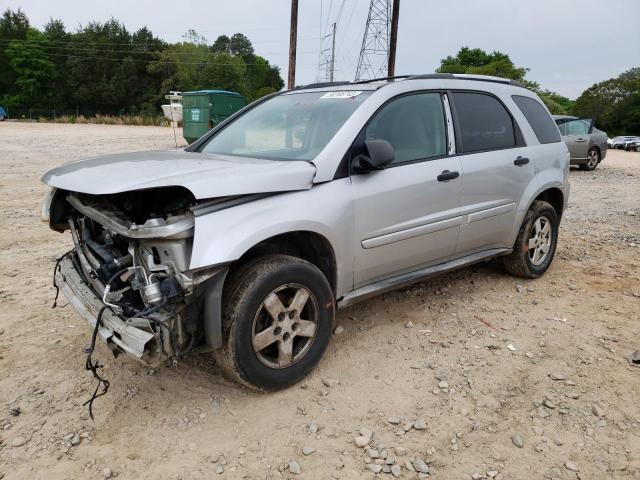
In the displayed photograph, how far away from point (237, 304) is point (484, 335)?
2.06m

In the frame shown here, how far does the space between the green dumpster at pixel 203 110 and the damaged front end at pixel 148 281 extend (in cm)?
1291

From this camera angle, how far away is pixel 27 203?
7801mm

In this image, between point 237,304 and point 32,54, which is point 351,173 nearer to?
point 237,304

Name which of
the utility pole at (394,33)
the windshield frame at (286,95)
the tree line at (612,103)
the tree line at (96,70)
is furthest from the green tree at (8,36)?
the windshield frame at (286,95)

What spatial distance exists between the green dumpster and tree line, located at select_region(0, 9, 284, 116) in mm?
49527

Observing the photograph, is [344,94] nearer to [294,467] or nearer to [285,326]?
[285,326]

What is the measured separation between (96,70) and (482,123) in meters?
73.2

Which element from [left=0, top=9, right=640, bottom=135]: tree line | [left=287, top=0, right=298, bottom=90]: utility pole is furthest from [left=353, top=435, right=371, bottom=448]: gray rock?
[left=0, top=9, right=640, bottom=135]: tree line

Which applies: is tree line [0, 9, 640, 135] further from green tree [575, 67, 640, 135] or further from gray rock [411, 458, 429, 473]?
gray rock [411, 458, 429, 473]

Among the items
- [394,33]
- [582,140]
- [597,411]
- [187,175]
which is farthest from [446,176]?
[394,33]

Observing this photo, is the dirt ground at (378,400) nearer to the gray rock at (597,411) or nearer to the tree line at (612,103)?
the gray rock at (597,411)

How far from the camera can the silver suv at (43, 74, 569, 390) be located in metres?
2.58

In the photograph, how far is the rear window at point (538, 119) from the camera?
4645 mm

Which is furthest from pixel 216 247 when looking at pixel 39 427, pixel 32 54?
pixel 32 54
